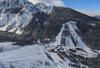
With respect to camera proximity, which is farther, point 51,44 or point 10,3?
point 10,3

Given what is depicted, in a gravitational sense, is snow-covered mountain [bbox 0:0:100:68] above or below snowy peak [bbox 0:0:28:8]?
below

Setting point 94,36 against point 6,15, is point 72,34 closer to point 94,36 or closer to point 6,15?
point 94,36

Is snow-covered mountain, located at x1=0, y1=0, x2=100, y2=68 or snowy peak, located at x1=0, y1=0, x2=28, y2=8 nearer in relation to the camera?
snow-covered mountain, located at x1=0, y1=0, x2=100, y2=68

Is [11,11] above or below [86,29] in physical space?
above

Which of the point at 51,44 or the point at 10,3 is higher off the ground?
the point at 10,3

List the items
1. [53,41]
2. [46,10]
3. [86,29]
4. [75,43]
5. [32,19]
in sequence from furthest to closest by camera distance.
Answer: [46,10]
[32,19]
[86,29]
[53,41]
[75,43]

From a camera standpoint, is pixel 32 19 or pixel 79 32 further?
pixel 32 19

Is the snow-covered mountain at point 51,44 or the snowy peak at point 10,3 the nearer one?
the snow-covered mountain at point 51,44

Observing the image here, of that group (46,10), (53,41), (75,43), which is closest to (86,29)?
(75,43)
